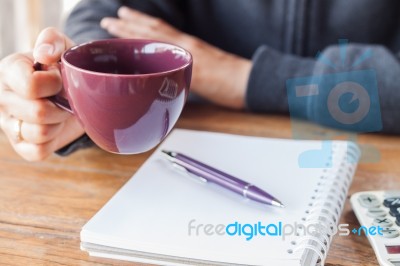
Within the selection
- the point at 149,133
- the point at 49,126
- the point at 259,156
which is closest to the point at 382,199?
the point at 259,156

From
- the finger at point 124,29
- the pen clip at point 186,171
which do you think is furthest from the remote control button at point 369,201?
the finger at point 124,29

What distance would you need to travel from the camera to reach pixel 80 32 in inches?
35.7

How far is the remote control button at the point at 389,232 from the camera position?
0.49 m

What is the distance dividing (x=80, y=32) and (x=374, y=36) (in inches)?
22.4

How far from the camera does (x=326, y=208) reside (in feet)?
1.69

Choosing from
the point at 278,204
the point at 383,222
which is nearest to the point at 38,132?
the point at 278,204

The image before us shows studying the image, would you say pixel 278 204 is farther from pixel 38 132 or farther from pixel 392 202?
pixel 38 132

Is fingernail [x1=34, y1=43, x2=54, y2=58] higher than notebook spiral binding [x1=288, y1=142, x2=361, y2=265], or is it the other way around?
fingernail [x1=34, y1=43, x2=54, y2=58]

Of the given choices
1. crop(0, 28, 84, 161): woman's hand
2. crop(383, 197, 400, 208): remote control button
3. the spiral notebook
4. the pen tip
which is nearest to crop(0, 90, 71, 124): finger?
crop(0, 28, 84, 161): woman's hand

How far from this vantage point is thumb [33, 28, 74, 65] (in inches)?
22.0

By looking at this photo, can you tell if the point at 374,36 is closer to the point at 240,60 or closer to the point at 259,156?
the point at 240,60

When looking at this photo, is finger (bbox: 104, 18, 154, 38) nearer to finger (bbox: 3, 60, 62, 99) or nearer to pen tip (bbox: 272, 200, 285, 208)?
finger (bbox: 3, 60, 62, 99)

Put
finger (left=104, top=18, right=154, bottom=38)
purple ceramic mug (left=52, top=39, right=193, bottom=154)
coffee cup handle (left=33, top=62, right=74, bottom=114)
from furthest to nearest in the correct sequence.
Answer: finger (left=104, top=18, right=154, bottom=38), coffee cup handle (left=33, top=62, right=74, bottom=114), purple ceramic mug (left=52, top=39, right=193, bottom=154)

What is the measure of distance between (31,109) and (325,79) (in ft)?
1.45
